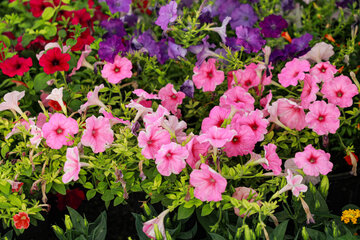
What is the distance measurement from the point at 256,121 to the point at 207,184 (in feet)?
1.05

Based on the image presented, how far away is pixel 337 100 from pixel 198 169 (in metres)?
0.63

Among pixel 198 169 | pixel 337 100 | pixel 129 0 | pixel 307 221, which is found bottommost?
pixel 307 221

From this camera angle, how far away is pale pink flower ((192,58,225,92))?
1.77 metres

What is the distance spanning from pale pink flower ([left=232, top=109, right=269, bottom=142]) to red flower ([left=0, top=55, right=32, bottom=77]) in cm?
98

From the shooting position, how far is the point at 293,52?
190 centimetres

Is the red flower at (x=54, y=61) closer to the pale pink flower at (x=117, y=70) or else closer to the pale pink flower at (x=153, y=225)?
the pale pink flower at (x=117, y=70)

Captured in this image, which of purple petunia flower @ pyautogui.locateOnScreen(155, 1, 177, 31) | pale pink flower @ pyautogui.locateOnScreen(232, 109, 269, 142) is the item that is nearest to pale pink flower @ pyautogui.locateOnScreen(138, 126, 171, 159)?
pale pink flower @ pyautogui.locateOnScreen(232, 109, 269, 142)

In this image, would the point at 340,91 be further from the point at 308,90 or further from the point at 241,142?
the point at 241,142

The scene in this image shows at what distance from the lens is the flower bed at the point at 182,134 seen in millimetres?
1395

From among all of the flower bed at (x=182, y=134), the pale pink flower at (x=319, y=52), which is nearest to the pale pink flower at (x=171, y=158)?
the flower bed at (x=182, y=134)

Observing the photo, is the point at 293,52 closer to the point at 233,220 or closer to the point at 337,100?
the point at 337,100

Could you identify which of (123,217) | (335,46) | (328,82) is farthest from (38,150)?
(335,46)

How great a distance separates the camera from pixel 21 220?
4.70 ft

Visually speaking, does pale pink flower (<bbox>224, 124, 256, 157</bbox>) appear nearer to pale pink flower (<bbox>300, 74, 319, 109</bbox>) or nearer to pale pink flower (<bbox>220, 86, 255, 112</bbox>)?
pale pink flower (<bbox>220, 86, 255, 112</bbox>)
